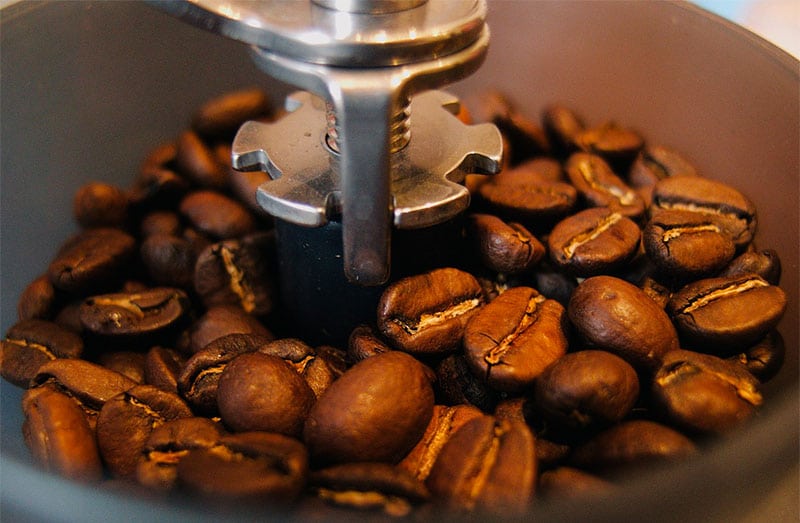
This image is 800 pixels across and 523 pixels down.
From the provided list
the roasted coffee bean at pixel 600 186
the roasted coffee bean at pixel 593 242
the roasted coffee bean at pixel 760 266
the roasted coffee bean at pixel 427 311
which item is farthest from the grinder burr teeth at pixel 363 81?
the roasted coffee bean at pixel 760 266

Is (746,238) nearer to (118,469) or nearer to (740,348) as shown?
(740,348)

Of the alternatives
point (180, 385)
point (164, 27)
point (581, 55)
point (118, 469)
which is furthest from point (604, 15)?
point (118, 469)

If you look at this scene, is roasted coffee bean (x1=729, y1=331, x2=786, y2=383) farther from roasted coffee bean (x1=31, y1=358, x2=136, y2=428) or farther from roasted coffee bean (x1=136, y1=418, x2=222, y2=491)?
roasted coffee bean (x1=31, y1=358, x2=136, y2=428)

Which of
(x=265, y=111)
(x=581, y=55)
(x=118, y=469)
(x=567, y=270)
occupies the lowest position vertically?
(x=118, y=469)

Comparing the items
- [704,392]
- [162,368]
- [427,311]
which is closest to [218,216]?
[162,368]

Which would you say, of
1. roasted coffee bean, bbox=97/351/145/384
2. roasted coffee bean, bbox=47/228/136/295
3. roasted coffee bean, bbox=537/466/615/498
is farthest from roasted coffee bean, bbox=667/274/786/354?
roasted coffee bean, bbox=47/228/136/295

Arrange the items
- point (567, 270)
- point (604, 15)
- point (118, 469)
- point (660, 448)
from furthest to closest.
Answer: point (604, 15) → point (567, 270) → point (118, 469) → point (660, 448)

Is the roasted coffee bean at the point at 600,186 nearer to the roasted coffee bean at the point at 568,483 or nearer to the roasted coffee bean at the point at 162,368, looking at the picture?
the roasted coffee bean at the point at 568,483

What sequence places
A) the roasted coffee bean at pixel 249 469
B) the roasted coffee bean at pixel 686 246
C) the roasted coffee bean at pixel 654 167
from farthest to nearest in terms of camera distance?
the roasted coffee bean at pixel 654 167
the roasted coffee bean at pixel 686 246
the roasted coffee bean at pixel 249 469
